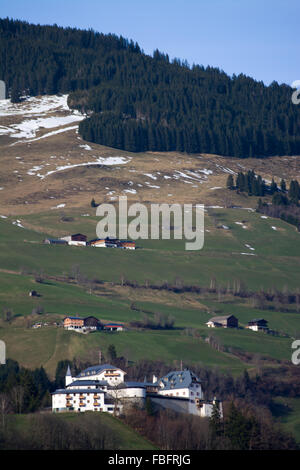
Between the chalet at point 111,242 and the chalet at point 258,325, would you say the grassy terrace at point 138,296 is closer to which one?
the chalet at point 258,325

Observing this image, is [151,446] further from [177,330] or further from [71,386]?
[177,330]

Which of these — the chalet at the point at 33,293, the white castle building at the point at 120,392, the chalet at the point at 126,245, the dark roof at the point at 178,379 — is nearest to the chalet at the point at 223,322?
the chalet at the point at 33,293

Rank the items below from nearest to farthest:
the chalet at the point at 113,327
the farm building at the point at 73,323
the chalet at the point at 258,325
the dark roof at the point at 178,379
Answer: the dark roof at the point at 178,379 → the farm building at the point at 73,323 → the chalet at the point at 113,327 → the chalet at the point at 258,325

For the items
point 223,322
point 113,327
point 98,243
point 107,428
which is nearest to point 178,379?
point 107,428

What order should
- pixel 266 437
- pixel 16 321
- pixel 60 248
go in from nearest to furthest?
pixel 266 437 < pixel 16 321 < pixel 60 248

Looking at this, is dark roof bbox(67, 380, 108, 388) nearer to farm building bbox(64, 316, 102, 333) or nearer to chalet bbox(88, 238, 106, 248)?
farm building bbox(64, 316, 102, 333)

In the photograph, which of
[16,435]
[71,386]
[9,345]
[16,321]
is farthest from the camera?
[16,321]
